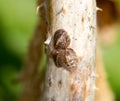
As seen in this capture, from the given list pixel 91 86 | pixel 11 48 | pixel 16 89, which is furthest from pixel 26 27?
pixel 91 86

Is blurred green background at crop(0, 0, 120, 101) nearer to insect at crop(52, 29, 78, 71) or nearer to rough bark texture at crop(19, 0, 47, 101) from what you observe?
rough bark texture at crop(19, 0, 47, 101)

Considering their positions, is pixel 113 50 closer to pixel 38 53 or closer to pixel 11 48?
pixel 11 48

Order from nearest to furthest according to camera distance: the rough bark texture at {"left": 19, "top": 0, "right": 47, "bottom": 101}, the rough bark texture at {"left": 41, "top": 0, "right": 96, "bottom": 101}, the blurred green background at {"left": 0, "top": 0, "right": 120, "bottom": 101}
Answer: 1. the rough bark texture at {"left": 41, "top": 0, "right": 96, "bottom": 101}
2. the rough bark texture at {"left": 19, "top": 0, "right": 47, "bottom": 101}
3. the blurred green background at {"left": 0, "top": 0, "right": 120, "bottom": 101}

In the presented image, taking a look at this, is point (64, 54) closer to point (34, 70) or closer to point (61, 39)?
point (61, 39)

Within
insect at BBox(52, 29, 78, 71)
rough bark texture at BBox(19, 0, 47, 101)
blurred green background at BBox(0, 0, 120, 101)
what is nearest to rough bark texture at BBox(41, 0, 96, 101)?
insect at BBox(52, 29, 78, 71)

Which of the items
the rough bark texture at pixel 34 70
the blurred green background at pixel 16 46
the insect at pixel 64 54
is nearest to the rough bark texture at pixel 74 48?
the insect at pixel 64 54

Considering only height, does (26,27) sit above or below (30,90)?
above
